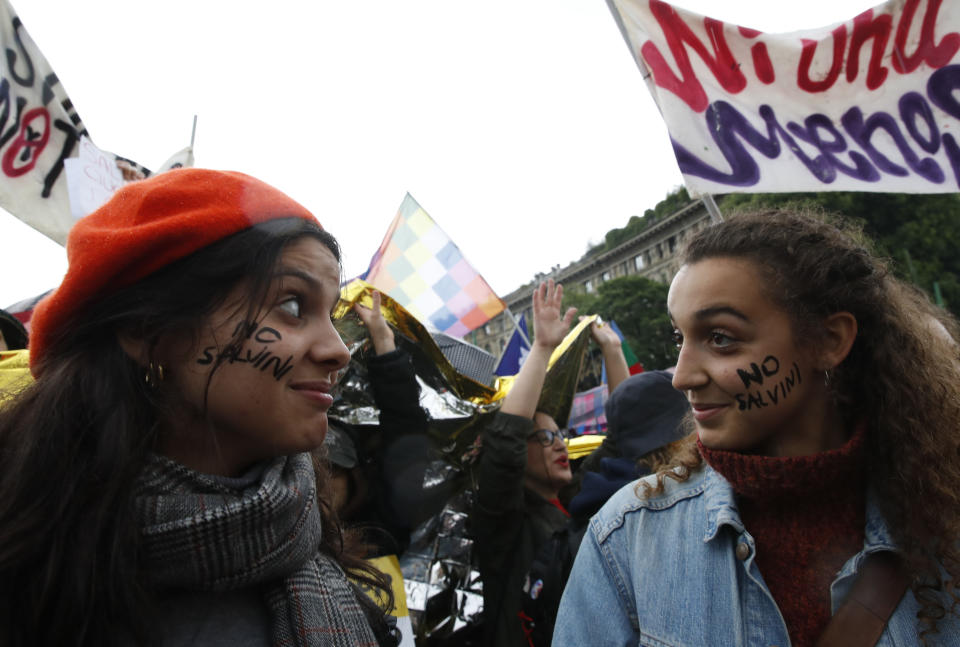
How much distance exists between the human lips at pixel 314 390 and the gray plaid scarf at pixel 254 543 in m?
0.17

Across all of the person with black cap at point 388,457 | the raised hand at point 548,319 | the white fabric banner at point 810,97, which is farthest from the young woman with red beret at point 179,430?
the white fabric banner at point 810,97

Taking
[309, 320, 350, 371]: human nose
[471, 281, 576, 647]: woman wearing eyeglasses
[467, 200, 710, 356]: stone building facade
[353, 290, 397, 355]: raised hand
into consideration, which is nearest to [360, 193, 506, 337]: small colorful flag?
[471, 281, 576, 647]: woman wearing eyeglasses

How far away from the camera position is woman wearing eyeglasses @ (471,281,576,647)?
2560 millimetres

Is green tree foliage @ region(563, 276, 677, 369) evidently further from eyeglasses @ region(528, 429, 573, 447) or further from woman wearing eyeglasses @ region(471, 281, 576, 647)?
woman wearing eyeglasses @ region(471, 281, 576, 647)

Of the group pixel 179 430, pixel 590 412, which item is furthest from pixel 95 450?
pixel 590 412

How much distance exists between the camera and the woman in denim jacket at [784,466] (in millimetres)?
1338

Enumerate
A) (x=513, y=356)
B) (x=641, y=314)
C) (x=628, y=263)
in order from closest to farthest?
(x=513, y=356) → (x=641, y=314) → (x=628, y=263)

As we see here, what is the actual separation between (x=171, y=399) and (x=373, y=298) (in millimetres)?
1598

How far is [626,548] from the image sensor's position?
1542 millimetres

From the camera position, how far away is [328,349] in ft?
4.05

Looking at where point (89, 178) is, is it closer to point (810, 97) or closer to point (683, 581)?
point (683, 581)

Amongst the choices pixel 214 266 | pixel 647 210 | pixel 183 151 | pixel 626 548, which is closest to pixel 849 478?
pixel 626 548

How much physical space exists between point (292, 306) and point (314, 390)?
0.61ft

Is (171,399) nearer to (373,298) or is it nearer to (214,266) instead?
(214,266)
